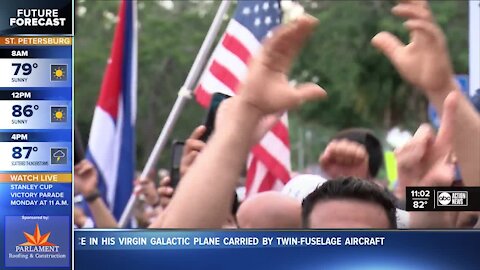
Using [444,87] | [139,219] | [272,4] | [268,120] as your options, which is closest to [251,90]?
[268,120]

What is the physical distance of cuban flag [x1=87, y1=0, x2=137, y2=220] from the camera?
15.3 feet

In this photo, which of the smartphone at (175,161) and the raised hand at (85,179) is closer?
the smartphone at (175,161)

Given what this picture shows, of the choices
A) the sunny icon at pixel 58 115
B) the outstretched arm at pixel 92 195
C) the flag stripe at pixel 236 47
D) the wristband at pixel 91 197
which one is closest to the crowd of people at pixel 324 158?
the sunny icon at pixel 58 115

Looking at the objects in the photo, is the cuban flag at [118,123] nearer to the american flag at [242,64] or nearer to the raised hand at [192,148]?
the american flag at [242,64]

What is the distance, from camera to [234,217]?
2717 millimetres

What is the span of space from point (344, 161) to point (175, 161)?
542 mm

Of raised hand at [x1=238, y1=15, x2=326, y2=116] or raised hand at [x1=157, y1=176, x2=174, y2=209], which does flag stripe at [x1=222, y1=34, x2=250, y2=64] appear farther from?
raised hand at [x1=238, y1=15, x2=326, y2=116]

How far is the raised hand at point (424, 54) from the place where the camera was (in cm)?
241

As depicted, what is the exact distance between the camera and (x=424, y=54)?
2432mm

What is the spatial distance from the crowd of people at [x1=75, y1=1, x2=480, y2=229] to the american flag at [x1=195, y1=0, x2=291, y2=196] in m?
0.50

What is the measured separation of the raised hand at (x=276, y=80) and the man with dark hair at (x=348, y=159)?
1.51ft

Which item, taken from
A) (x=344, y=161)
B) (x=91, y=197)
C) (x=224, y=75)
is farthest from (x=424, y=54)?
(x=91, y=197)

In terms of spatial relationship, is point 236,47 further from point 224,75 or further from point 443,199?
point 443,199

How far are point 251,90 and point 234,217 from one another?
528mm
